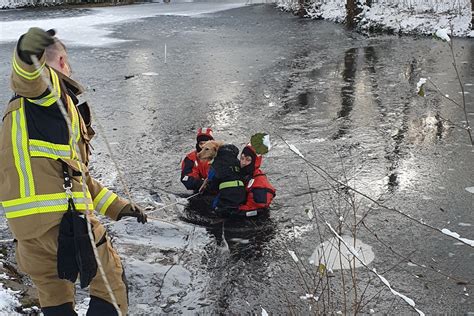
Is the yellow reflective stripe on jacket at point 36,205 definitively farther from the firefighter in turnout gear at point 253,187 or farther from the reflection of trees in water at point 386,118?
the reflection of trees in water at point 386,118

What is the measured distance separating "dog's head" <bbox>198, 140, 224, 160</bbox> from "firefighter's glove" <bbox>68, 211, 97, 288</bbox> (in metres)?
2.71

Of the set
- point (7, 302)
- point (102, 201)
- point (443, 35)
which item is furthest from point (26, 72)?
point (7, 302)

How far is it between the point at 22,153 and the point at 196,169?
304cm

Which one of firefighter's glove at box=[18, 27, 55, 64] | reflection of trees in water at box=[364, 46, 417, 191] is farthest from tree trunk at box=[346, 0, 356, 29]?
firefighter's glove at box=[18, 27, 55, 64]

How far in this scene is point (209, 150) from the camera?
527 cm

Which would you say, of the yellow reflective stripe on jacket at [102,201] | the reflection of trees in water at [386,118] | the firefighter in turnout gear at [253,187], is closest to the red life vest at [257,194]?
the firefighter in turnout gear at [253,187]

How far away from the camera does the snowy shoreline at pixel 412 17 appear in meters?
16.6

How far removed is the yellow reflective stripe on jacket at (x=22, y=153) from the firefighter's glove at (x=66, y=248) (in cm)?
20

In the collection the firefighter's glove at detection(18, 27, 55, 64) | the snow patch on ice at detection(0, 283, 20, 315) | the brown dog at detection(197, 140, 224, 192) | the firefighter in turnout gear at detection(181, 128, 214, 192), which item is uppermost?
the firefighter's glove at detection(18, 27, 55, 64)

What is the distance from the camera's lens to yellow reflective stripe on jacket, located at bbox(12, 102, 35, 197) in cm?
251

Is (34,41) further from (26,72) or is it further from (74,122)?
(74,122)

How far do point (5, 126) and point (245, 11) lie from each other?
2358 centimetres

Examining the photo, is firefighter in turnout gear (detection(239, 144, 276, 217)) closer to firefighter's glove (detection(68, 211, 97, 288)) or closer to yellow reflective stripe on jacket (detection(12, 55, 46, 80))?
firefighter's glove (detection(68, 211, 97, 288))

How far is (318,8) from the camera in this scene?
22344mm
